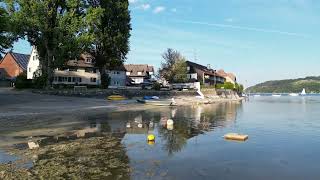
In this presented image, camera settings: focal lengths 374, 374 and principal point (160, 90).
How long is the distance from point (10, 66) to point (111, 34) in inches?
1649

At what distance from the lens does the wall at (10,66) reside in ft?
337

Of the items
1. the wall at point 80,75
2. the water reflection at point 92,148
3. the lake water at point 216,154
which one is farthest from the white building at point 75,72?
the lake water at point 216,154

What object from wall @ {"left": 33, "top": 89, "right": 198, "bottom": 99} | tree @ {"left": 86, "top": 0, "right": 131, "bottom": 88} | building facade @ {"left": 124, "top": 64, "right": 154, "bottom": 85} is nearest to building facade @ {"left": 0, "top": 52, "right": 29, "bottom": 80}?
tree @ {"left": 86, "top": 0, "right": 131, "bottom": 88}

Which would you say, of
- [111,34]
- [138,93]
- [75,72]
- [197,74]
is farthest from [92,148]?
[197,74]

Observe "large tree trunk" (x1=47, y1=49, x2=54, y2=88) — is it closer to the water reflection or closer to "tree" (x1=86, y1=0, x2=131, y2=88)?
"tree" (x1=86, y1=0, x2=131, y2=88)

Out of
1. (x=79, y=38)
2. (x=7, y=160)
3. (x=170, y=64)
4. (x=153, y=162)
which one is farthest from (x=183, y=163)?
(x=170, y=64)

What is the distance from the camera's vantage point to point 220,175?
1622 cm

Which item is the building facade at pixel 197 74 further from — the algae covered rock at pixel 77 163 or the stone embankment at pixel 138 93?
the algae covered rock at pixel 77 163

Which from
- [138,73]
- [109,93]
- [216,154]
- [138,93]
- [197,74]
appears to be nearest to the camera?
[216,154]

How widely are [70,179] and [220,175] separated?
249 inches

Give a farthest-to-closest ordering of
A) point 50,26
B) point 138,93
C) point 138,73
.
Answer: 1. point 138,73
2. point 138,93
3. point 50,26

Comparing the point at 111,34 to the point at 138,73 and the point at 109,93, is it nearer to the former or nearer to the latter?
the point at 109,93

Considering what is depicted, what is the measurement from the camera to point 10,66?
104188mm

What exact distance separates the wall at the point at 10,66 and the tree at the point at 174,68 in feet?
153
